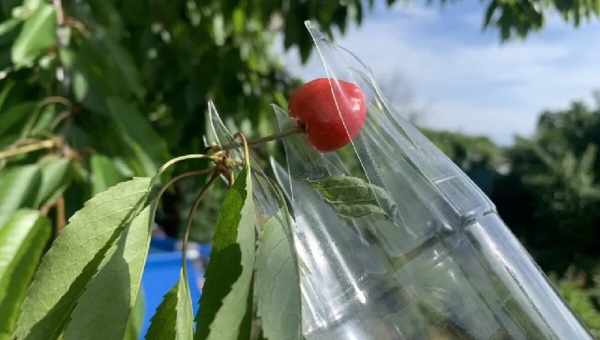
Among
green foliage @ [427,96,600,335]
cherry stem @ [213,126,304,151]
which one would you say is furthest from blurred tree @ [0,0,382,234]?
green foliage @ [427,96,600,335]

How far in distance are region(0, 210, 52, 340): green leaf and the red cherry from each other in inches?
10.8

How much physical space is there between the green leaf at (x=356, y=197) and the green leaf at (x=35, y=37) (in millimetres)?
812

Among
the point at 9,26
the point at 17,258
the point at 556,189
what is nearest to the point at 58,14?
the point at 9,26

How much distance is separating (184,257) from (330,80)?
0.38ft

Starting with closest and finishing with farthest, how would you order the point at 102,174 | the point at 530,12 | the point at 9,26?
the point at 102,174
the point at 9,26
the point at 530,12

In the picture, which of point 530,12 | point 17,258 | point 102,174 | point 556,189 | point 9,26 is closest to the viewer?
point 17,258

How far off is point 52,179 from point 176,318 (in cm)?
60

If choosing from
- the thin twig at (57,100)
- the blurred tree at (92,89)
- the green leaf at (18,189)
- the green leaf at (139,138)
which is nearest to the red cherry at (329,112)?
the blurred tree at (92,89)

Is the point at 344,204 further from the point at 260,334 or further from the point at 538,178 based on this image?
the point at 538,178

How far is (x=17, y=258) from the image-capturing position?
24.8 inches

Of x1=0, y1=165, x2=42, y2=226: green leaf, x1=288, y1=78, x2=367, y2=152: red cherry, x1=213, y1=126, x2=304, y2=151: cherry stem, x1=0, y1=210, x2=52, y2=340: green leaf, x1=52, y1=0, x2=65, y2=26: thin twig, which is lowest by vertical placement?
x1=0, y1=165, x2=42, y2=226: green leaf

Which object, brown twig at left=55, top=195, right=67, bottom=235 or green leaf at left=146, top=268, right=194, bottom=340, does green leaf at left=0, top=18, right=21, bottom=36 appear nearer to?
brown twig at left=55, top=195, right=67, bottom=235

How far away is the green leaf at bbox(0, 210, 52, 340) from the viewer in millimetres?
542

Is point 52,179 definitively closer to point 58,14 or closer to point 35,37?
point 35,37
